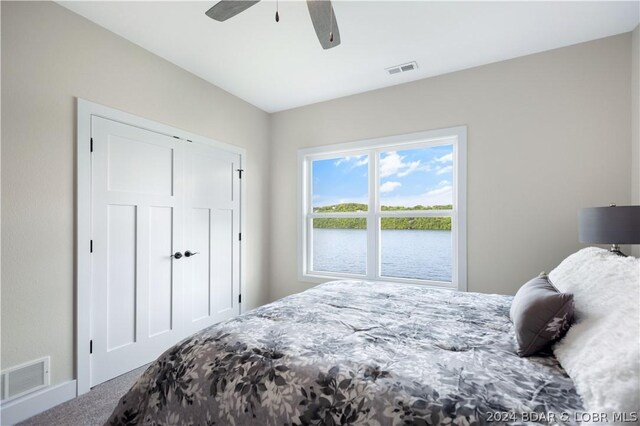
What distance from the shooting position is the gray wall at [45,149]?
1845mm

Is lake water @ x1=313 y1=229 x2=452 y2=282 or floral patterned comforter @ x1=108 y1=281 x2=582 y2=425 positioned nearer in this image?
floral patterned comforter @ x1=108 y1=281 x2=582 y2=425

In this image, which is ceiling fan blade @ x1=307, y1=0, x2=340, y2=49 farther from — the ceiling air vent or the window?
the window

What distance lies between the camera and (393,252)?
3.43 m

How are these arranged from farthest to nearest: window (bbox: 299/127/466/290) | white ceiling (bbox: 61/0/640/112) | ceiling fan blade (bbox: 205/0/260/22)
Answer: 1. window (bbox: 299/127/466/290)
2. white ceiling (bbox: 61/0/640/112)
3. ceiling fan blade (bbox: 205/0/260/22)

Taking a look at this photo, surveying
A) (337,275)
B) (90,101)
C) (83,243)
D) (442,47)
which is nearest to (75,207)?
(83,243)

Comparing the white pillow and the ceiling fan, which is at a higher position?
A: the ceiling fan

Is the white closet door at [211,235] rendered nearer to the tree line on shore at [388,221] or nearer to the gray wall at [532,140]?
the tree line on shore at [388,221]

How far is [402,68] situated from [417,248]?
1845 mm

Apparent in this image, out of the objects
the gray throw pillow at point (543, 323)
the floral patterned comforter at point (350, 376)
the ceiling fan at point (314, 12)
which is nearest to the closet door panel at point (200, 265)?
the floral patterned comforter at point (350, 376)

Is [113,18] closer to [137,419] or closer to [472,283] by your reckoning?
[137,419]

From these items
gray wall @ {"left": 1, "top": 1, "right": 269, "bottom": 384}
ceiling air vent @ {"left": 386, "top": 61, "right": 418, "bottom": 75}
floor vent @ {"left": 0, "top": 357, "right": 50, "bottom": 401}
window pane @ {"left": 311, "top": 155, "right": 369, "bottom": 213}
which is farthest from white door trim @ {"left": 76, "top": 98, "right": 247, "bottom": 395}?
ceiling air vent @ {"left": 386, "top": 61, "right": 418, "bottom": 75}

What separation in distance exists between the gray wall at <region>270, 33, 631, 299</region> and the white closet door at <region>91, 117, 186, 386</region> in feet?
7.97

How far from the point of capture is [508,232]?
2.75 m

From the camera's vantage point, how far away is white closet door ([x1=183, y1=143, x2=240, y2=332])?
9.83 ft
